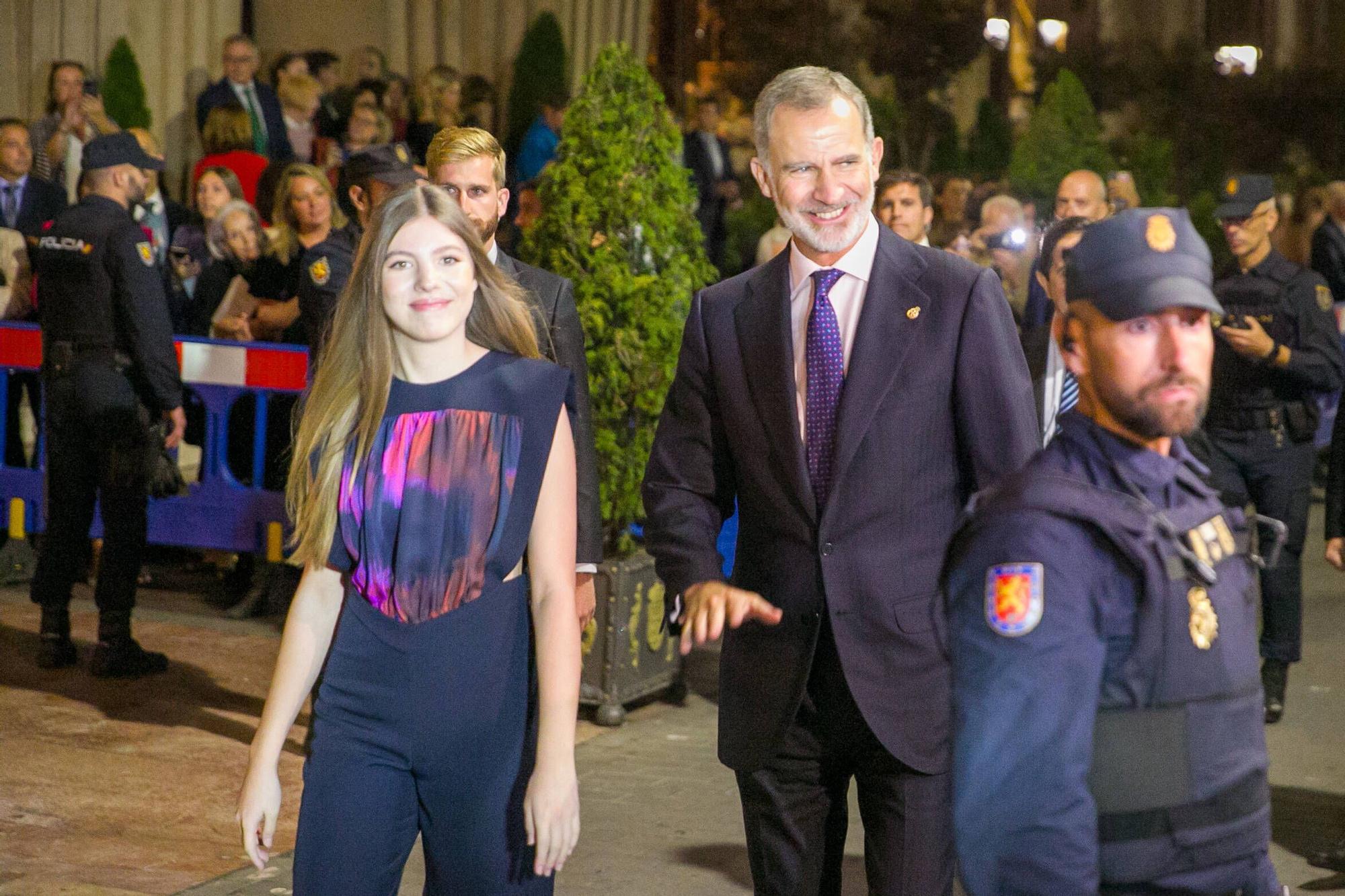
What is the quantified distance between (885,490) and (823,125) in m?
0.72

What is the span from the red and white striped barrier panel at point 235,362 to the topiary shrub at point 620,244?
6.91ft

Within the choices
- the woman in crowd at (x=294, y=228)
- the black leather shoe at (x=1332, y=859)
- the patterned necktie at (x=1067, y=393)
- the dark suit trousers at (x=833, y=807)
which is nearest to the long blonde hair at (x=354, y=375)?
the dark suit trousers at (x=833, y=807)

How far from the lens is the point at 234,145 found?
11258 millimetres

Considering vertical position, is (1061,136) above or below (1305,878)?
above

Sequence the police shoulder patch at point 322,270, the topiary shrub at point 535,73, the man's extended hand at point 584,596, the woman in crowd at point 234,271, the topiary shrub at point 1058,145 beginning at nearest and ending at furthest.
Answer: the man's extended hand at point 584,596 → the police shoulder patch at point 322,270 → the woman in crowd at point 234,271 → the topiary shrub at point 1058,145 → the topiary shrub at point 535,73

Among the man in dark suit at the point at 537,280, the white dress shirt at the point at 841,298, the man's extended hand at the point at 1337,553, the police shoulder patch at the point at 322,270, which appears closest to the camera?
the white dress shirt at the point at 841,298

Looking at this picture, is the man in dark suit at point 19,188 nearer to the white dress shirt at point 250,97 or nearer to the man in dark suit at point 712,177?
the white dress shirt at point 250,97

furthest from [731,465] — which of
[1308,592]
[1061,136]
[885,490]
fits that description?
[1061,136]

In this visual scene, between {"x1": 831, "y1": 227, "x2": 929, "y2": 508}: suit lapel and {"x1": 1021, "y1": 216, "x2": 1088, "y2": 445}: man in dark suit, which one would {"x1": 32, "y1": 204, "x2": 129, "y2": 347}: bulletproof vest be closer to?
{"x1": 1021, "y1": 216, "x2": 1088, "y2": 445}: man in dark suit

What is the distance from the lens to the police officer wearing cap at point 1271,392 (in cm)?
702

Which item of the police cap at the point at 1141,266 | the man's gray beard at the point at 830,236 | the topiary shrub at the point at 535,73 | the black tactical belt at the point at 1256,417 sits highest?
the topiary shrub at the point at 535,73

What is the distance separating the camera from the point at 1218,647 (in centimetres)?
226

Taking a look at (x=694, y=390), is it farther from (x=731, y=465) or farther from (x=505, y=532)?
(x=505, y=532)

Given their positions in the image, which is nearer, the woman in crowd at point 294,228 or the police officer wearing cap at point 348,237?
the police officer wearing cap at point 348,237
